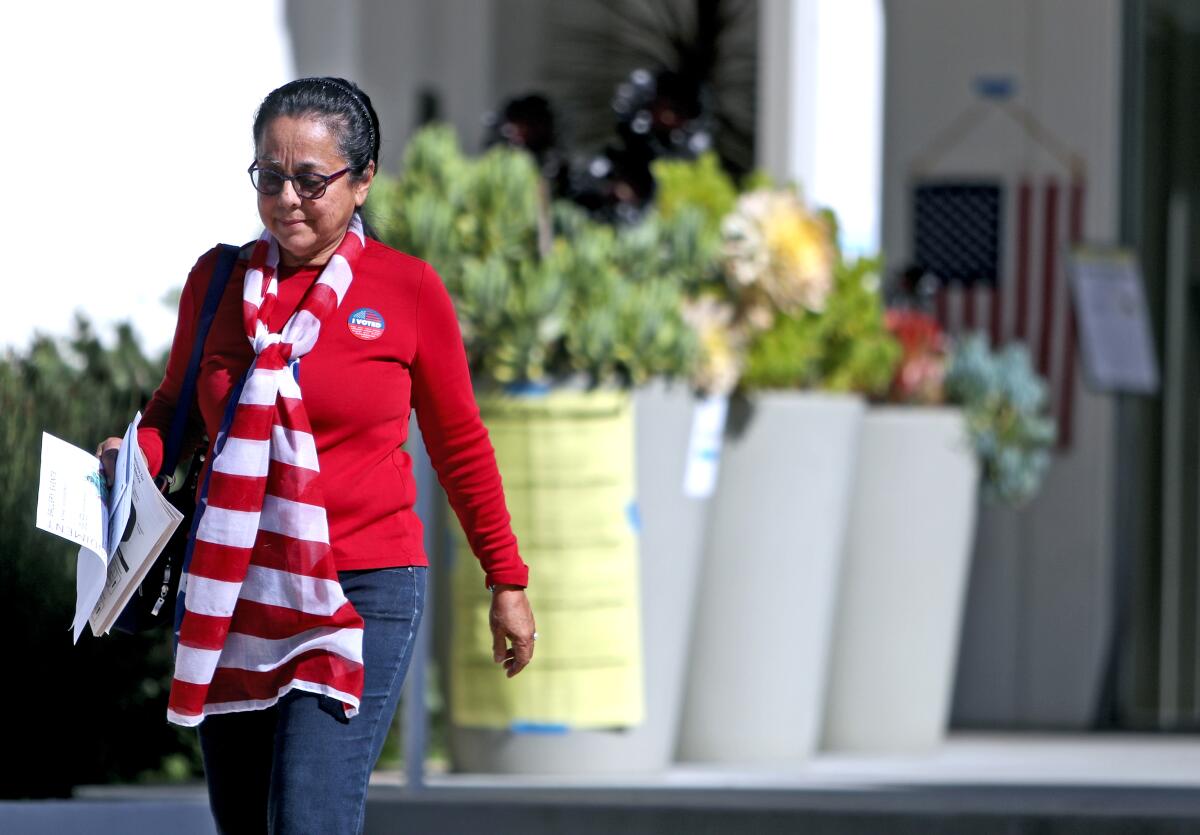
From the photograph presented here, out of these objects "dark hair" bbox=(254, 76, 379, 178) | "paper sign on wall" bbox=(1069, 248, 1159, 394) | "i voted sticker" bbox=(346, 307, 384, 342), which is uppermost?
"paper sign on wall" bbox=(1069, 248, 1159, 394)

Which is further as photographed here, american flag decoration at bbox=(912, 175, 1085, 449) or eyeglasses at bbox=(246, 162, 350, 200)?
american flag decoration at bbox=(912, 175, 1085, 449)

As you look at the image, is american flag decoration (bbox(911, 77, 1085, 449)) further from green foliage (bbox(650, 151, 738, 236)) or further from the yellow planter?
the yellow planter

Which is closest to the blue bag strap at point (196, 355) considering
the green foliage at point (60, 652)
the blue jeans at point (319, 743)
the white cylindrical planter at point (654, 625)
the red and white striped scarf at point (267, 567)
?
the red and white striped scarf at point (267, 567)

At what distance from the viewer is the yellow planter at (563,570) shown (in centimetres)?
567

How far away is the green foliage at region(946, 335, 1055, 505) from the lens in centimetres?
773

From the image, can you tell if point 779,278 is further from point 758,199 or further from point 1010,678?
point 1010,678

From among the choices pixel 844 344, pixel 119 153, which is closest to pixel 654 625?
pixel 844 344

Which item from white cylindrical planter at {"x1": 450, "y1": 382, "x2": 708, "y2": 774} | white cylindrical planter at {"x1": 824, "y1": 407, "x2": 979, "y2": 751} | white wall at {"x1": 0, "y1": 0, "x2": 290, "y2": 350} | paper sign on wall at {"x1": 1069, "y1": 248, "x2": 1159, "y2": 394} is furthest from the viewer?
paper sign on wall at {"x1": 1069, "y1": 248, "x2": 1159, "y2": 394}

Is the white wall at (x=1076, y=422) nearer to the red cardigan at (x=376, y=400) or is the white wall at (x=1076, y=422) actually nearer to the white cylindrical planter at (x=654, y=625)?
the white cylindrical planter at (x=654, y=625)

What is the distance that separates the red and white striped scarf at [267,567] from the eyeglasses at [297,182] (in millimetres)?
124

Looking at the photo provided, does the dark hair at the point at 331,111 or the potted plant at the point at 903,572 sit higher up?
the dark hair at the point at 331,111

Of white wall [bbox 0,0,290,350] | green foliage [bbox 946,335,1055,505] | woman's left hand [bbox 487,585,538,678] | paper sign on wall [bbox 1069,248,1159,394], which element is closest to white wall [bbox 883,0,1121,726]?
paper sign on wall [bbox 1069,248,1159,394]

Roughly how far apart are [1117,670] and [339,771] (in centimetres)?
633

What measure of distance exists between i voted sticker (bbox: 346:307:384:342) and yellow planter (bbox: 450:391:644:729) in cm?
253
